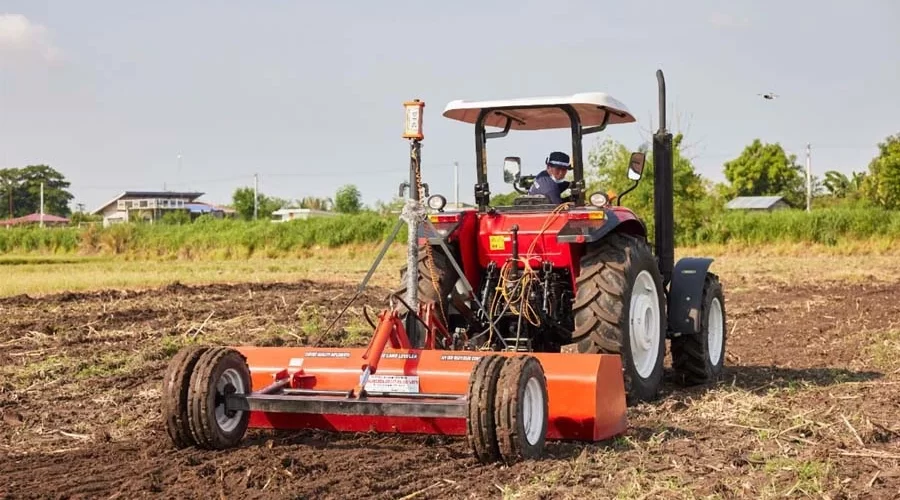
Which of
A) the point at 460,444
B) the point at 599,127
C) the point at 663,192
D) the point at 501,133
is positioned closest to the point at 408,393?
the point at 460,444

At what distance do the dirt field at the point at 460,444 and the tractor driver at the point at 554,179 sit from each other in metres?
1.64

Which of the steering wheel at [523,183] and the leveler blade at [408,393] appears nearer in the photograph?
the leveler blade at [408,393]

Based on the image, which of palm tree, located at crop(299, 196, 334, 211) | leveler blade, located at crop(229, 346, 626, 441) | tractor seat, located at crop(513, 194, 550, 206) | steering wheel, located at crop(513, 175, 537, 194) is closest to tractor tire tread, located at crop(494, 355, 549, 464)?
leveler blade, located at crop(229, 346, 626, 441)

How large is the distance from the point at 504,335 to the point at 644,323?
97 cm

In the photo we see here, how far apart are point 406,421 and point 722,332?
160 inches

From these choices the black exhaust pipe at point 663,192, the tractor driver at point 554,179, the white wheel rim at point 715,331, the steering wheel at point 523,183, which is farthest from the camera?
the white wheel rim at point 715,331

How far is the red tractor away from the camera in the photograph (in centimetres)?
713

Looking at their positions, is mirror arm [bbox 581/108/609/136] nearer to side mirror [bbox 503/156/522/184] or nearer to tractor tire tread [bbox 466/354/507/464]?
side mirror [bbox 503/156/522/184]

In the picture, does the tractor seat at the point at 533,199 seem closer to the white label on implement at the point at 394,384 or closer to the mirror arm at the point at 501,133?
the mirror arm at the point at 501,133

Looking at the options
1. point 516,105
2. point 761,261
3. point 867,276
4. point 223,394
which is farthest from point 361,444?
point 761,261

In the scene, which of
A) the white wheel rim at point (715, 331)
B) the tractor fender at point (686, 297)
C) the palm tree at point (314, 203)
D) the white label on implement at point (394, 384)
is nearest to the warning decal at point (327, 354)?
the white label on implement at point (394, 384)

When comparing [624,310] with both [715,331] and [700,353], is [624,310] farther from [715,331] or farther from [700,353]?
[715,331]

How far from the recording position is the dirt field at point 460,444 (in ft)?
16.9

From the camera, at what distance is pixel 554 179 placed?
26.5 ft
